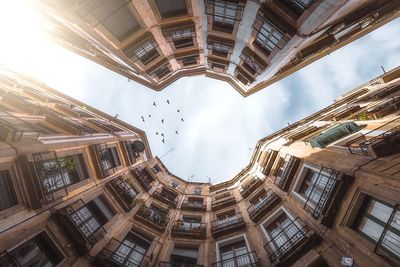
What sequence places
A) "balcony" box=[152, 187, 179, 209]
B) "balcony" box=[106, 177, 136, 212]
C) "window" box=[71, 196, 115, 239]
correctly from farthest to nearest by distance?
"balcony" box=[152, 187, 179, 209] < "balcony" box=[106, 177, 136, 212] < "window" box=[71, 196, 115, 239]

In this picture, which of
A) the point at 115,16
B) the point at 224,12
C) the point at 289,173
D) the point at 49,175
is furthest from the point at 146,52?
the point at 289,173

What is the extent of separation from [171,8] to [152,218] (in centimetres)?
1320

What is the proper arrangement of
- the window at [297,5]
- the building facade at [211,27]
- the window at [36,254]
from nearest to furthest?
1. the window at [36,254]
2. the window at [297,5]
3. the building facade at [211,27]

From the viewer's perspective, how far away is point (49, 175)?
1116 cm

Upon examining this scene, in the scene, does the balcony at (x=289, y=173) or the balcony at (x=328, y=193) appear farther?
the balcony at (x=289, y=173)

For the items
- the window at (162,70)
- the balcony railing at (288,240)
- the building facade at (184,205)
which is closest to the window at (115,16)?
the building facade at (184,205)

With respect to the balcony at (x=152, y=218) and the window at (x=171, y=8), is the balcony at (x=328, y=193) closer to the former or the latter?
the balcony at (x=152, y=218)

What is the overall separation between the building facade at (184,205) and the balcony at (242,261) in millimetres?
77

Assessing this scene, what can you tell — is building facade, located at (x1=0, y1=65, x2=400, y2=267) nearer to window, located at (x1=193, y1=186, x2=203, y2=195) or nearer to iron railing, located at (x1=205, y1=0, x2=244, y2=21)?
window, located at (x1=193, y1=186, x2=203, y2=195)

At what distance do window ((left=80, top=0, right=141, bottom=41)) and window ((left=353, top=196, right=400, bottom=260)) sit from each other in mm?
13542

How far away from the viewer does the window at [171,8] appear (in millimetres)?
13062

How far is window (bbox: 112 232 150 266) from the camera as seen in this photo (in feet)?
42.4

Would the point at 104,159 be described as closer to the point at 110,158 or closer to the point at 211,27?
the point at 110,158

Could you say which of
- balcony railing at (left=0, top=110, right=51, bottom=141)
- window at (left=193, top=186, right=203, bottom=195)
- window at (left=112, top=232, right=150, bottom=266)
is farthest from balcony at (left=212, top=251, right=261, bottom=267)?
window at (left=193, top=186, right=203, bottom=195)
